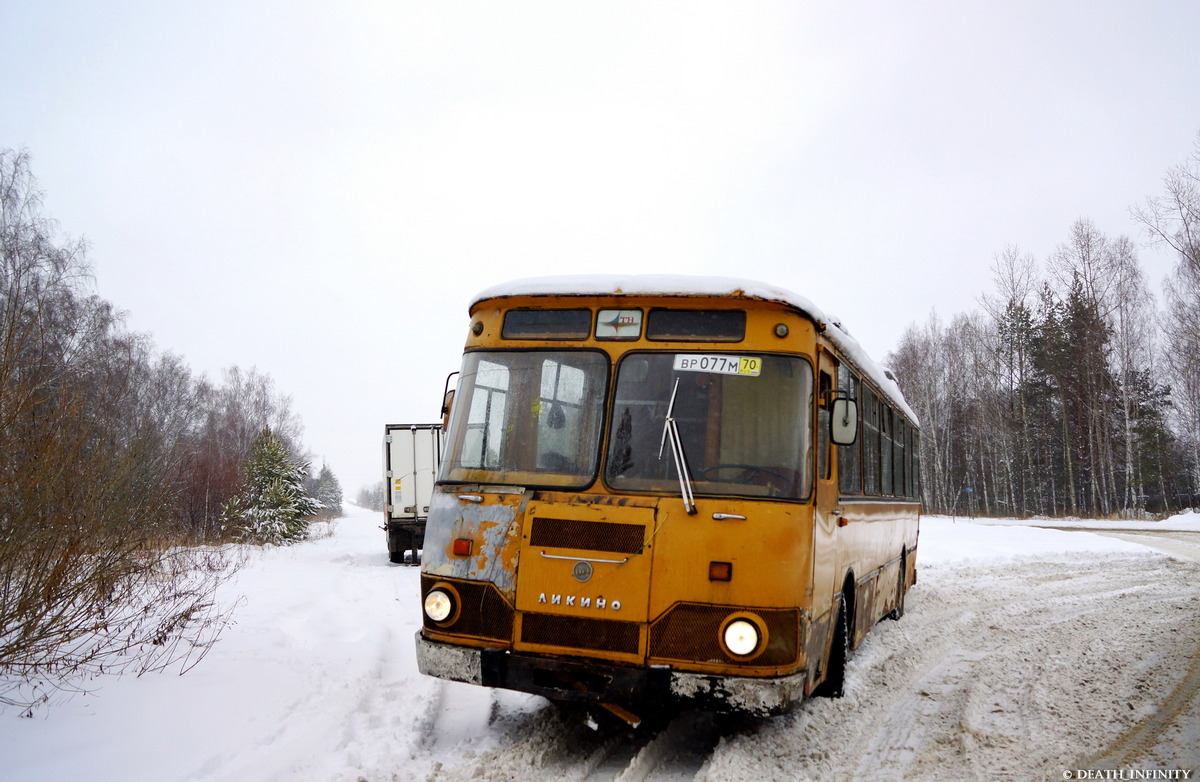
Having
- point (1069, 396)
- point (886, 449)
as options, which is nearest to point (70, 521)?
point (886, 449)

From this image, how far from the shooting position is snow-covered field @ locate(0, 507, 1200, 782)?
469cm

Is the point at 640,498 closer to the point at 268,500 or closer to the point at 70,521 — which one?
the point at 70,521

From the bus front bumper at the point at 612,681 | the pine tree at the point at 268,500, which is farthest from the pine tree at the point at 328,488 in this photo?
the bus front bumper at the point at 612,681

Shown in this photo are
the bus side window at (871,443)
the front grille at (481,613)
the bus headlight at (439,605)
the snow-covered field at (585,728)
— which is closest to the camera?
the snow-covered field at (585,728)

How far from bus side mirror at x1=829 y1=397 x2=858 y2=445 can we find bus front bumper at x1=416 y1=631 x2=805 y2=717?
4.89 ft

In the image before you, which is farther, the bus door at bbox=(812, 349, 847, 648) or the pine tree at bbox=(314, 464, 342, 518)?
the pine tree at bbox=(314, 464, 342, 518)

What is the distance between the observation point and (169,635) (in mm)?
7125

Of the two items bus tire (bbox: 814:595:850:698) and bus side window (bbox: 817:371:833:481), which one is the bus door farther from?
bus tire (bbox: 814:595:850:698)

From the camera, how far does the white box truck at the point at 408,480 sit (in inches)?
782

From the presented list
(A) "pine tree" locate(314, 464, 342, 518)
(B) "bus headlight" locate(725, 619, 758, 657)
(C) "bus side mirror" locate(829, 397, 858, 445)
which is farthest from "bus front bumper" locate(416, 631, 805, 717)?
(A) "pine tree" locate(314, 464, 342, 518)

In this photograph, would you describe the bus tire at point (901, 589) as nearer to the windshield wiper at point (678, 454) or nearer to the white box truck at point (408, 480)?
the windshield wiper at point (678, 454)

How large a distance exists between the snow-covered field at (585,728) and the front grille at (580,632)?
0.68 meters

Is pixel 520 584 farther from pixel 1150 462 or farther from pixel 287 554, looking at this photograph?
pixel 1150 462

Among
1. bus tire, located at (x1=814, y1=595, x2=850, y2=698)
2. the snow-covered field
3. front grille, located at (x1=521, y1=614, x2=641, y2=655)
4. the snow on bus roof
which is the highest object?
the snow on bus roof
